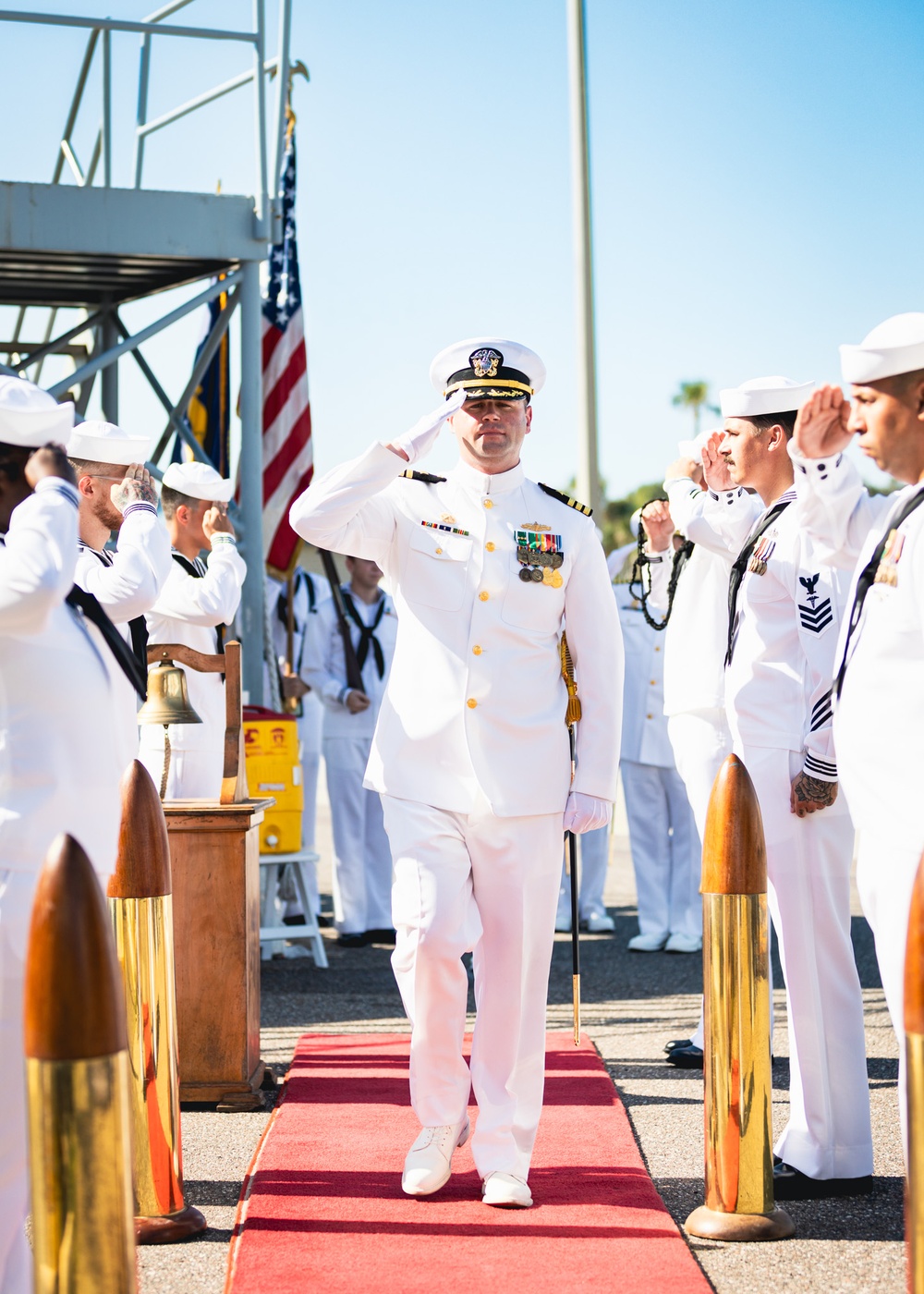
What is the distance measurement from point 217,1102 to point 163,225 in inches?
205

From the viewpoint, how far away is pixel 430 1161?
4.17 meters

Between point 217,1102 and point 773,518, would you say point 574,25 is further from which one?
point 217,1102

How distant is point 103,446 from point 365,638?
480 cm

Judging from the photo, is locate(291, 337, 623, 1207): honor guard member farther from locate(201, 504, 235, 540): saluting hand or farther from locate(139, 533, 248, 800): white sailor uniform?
locate(201, 504, 235, 540): saluting hand

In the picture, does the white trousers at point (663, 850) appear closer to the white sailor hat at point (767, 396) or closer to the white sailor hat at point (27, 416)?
the white sailor hat at point (767, 396)

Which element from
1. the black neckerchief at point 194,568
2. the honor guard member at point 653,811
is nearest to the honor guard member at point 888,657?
the black neckerchief at point 194,568

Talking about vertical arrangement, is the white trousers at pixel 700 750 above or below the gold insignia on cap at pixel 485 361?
below

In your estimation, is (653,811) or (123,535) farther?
(653,811)

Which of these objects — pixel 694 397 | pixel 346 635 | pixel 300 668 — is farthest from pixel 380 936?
pixel 694 397

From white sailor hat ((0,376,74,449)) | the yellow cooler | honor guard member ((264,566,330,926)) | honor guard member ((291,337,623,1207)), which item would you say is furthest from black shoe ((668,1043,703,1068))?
honor guard member ((264,566,330,926))

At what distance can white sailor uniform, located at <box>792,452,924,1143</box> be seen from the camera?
3.07 metres

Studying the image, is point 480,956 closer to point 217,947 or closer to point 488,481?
point 488,481

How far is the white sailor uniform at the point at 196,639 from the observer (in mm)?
6367

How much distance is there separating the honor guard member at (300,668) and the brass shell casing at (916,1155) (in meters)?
7.63
